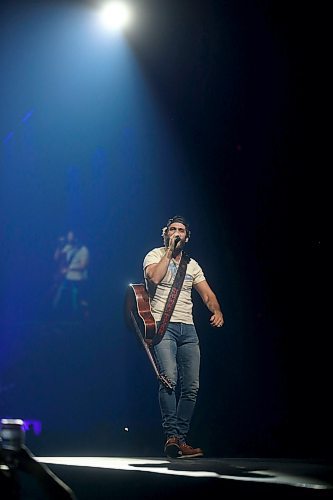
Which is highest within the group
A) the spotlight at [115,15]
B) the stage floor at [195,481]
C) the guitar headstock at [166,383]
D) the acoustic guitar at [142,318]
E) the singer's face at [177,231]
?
the spotlight at [115,15]

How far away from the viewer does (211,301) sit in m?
7.83

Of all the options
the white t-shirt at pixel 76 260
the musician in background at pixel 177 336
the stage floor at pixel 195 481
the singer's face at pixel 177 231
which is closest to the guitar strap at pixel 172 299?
the musician in background at pixel 177 336

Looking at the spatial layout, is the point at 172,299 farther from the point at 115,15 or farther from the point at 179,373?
the point at 115,15

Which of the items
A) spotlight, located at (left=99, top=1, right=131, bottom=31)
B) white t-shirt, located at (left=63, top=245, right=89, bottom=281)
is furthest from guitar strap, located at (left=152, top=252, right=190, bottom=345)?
spotlight, located at (left=99, top=1, right=131, bottom=31)

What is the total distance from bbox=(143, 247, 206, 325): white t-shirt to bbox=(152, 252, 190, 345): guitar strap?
0.03 m

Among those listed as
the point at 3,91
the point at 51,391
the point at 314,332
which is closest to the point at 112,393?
the point at 51,391

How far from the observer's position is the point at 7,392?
8281mm

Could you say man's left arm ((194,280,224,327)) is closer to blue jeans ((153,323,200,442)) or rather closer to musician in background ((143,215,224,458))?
musician in background ((143,215,224,458))

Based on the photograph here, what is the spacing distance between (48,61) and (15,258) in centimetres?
222

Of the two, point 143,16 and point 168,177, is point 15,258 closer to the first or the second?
point 168,177

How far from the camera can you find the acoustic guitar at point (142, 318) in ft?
24.0

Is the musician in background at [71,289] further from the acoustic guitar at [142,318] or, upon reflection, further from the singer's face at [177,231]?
the singer's face at [177,231]

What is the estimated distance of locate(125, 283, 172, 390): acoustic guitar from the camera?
732cm

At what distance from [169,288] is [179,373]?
76 cm
